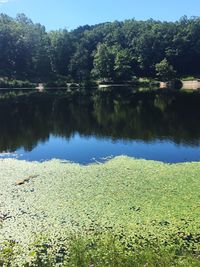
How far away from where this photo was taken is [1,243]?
→ 13852mm

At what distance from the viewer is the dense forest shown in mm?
117750

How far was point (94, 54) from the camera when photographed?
427ft

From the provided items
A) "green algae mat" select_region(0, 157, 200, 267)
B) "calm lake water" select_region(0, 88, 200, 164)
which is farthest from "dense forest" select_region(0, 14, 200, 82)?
"green algae mat" select_region(0, 157, 200, 267)

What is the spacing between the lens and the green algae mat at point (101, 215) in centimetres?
1257

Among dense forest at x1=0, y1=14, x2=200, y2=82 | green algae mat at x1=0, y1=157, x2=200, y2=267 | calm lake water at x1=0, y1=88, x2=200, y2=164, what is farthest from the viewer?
dense forest at x1=0, y1=14, x2=200, y2=82

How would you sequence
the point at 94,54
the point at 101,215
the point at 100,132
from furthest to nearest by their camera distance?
1. the point at 94,54
2. the point at 100,132
3. the point at 101,215

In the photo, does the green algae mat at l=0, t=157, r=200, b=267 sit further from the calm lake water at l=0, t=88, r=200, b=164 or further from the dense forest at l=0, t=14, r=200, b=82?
the dense forest at l=0, t=14, r=200, b=82

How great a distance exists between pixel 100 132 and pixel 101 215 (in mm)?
23263

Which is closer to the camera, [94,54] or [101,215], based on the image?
[101,215]

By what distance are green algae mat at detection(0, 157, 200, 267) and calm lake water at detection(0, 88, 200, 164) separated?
216 inches

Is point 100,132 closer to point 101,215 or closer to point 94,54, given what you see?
point 101,215

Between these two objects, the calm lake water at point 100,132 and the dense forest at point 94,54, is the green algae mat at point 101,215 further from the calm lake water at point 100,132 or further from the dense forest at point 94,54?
the dense forest at point 94,54

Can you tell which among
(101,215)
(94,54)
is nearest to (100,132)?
(101,215)

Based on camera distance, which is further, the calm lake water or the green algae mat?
the calm lake water
